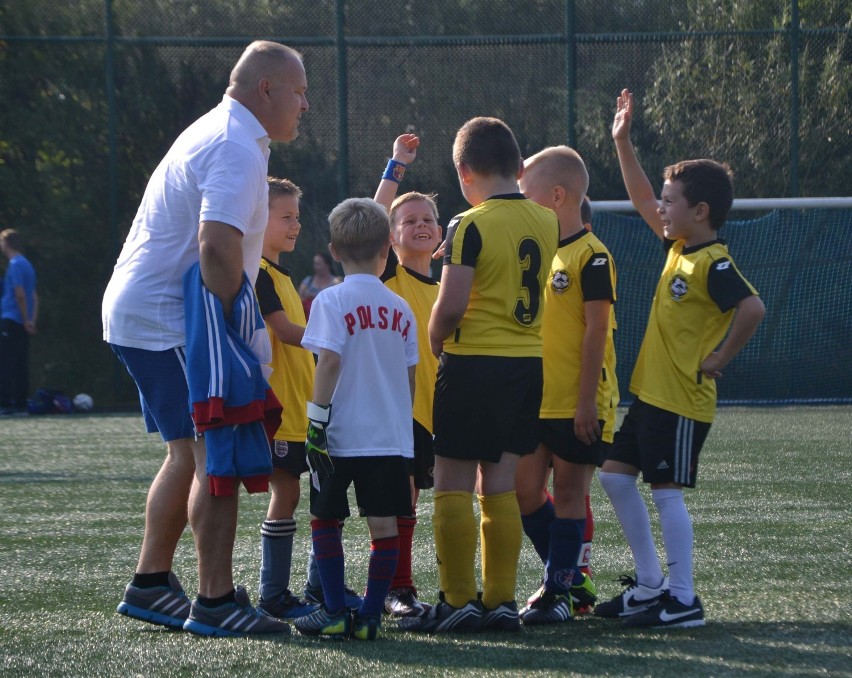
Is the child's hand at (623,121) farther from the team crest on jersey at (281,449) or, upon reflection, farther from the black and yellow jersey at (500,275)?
the team crest on jersey at (281,449)

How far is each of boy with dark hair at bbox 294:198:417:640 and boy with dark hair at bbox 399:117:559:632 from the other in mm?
154

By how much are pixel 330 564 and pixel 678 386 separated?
1232 mm

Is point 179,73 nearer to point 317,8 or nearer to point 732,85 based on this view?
point 317,8

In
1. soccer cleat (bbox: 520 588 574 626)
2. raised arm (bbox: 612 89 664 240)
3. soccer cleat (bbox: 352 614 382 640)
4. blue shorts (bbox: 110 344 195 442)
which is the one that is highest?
raised arm (bbox: 612 89 664 240)

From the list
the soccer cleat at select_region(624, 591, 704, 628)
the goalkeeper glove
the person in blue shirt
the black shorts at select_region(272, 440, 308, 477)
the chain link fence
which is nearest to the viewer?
the goalkeeper glove

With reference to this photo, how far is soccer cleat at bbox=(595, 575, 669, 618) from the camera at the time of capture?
3783 mm

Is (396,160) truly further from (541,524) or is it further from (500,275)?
(541,524)

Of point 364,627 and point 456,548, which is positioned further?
point 456,548

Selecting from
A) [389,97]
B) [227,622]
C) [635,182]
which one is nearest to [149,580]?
[227,622]

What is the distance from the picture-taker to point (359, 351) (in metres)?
3.65

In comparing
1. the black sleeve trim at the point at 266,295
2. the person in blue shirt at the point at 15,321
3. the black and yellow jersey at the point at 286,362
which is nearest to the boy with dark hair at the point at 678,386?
the black and yellow jersey at the point at 286,362

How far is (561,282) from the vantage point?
414 cm

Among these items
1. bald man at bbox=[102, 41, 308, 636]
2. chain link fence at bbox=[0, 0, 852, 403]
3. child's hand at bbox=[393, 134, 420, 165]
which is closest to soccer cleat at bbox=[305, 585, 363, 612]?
bald man at bbox=[102, 41, 308, 636]

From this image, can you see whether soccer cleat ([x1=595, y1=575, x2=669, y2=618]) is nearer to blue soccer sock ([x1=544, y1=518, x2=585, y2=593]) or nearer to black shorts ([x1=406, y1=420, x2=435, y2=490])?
blue soccer sock ([x1=544, y1=518, x2=585, y2=593])
